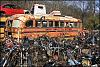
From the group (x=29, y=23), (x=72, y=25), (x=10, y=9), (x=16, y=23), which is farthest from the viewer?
(x=72, y=25)

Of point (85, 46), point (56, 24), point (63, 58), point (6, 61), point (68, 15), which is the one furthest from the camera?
point (68, 15)

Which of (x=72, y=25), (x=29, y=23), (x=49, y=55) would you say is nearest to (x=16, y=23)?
(x=29, y=23)

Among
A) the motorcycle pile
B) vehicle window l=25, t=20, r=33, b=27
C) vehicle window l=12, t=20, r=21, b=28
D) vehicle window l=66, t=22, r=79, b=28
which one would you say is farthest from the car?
the motorcycle pile

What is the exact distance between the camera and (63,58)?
5246 millimetres

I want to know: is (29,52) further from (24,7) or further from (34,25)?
(24,7)

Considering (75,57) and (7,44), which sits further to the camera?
(7,44)

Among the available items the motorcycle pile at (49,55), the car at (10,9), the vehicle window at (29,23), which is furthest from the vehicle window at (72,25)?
the motorcycle pile at (49,55)

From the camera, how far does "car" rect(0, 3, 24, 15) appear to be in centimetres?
784

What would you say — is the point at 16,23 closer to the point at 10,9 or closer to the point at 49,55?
the point at 10,9

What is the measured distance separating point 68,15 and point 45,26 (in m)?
1.23

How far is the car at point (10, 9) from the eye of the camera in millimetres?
7840

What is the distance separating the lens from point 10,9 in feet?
26.1

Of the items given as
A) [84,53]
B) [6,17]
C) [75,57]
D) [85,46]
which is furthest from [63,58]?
[6,17]

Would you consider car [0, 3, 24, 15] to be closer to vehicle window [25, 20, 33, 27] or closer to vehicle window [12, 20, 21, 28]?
vehicle window [12, 20, 21, 28]
